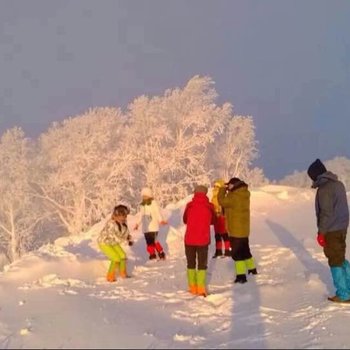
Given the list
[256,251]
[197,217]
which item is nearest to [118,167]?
[256,251]

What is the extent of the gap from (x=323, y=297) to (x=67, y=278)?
4812mm

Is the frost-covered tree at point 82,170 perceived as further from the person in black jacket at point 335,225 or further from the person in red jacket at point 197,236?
the person in black jacket at point 335,225

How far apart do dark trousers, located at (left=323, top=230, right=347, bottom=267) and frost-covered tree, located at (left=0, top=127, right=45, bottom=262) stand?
1375 inches

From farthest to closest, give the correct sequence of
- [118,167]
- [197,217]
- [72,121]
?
1. [72,121]
2. [118,167]
3. [197,217]

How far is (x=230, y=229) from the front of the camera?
1089cm

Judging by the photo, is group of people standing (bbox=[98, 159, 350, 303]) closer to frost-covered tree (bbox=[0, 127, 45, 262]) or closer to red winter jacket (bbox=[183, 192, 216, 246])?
red winter jacket (bbox=[183, 192, 216, 246])

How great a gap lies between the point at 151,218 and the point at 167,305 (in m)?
4.40

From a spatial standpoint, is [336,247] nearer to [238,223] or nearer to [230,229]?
[238,223]

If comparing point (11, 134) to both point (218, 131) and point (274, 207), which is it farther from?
point (274, 207)

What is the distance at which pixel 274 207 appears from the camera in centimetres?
2208

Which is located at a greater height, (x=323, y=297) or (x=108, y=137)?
(x=108, y=137)

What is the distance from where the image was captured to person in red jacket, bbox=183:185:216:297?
1009 cm

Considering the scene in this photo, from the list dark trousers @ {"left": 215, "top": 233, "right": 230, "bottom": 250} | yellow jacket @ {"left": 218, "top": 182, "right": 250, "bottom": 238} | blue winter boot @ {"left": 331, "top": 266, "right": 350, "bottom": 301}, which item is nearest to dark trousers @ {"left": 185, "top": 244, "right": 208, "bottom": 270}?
yellow jacket @ {"left": 218, "top": 182, "right": 250, "bottom": 238}

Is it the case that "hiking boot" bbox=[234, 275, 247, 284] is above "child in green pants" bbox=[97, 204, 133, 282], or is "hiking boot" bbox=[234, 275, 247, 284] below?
below
